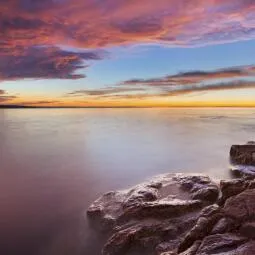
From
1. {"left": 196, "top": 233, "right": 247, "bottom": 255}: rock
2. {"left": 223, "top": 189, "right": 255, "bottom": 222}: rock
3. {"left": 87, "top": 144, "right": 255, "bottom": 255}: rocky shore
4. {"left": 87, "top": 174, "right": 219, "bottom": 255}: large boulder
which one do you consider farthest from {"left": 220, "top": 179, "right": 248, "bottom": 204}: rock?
{"left": 196, "top": 233, "right": 247, "bottom": 255}: rock

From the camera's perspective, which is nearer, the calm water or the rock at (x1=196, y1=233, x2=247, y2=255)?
the rock at (x1=196, y1=233, x2=247, y2=255)

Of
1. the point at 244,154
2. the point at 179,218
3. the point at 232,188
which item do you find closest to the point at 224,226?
the point at 179,218

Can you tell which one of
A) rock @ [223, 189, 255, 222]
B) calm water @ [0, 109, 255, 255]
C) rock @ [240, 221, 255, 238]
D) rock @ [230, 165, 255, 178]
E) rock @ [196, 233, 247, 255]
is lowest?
calm water @ [0, 109, 255, 255]

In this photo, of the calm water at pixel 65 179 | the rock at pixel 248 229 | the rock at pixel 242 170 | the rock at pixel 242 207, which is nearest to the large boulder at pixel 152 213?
the calm water at pixel 65 179

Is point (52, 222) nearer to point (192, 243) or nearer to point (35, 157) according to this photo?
point (192, 243)

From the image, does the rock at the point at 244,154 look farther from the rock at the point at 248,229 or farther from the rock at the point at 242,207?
the rock at the point at 248,229

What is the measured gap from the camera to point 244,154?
21.9 m

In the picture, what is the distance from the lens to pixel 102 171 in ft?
79.9

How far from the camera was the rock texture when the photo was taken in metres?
8.22

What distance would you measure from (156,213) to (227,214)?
12.3 feet

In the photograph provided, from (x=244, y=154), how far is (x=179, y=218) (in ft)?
37.3

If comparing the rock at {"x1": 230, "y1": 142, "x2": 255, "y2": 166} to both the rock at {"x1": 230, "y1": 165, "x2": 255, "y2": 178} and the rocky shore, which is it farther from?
the rocky shore

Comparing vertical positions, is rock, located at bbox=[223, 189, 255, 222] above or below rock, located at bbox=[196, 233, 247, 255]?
above

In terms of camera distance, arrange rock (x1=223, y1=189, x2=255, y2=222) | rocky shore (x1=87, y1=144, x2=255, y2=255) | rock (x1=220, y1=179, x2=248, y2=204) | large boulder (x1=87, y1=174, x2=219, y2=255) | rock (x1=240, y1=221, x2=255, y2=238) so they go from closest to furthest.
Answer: rock (x1=240, y1=221, x2=255, y2=238)
rocky shore (x1=87, y1=144, x2=255, y2=255)
rock (x1=223, y1=189, x2=255, y2=222)
large boulder (x1=87, y1=174, x2=219, y2=255)
rock (x1=220, y1=179, x2=248, y2=204)
